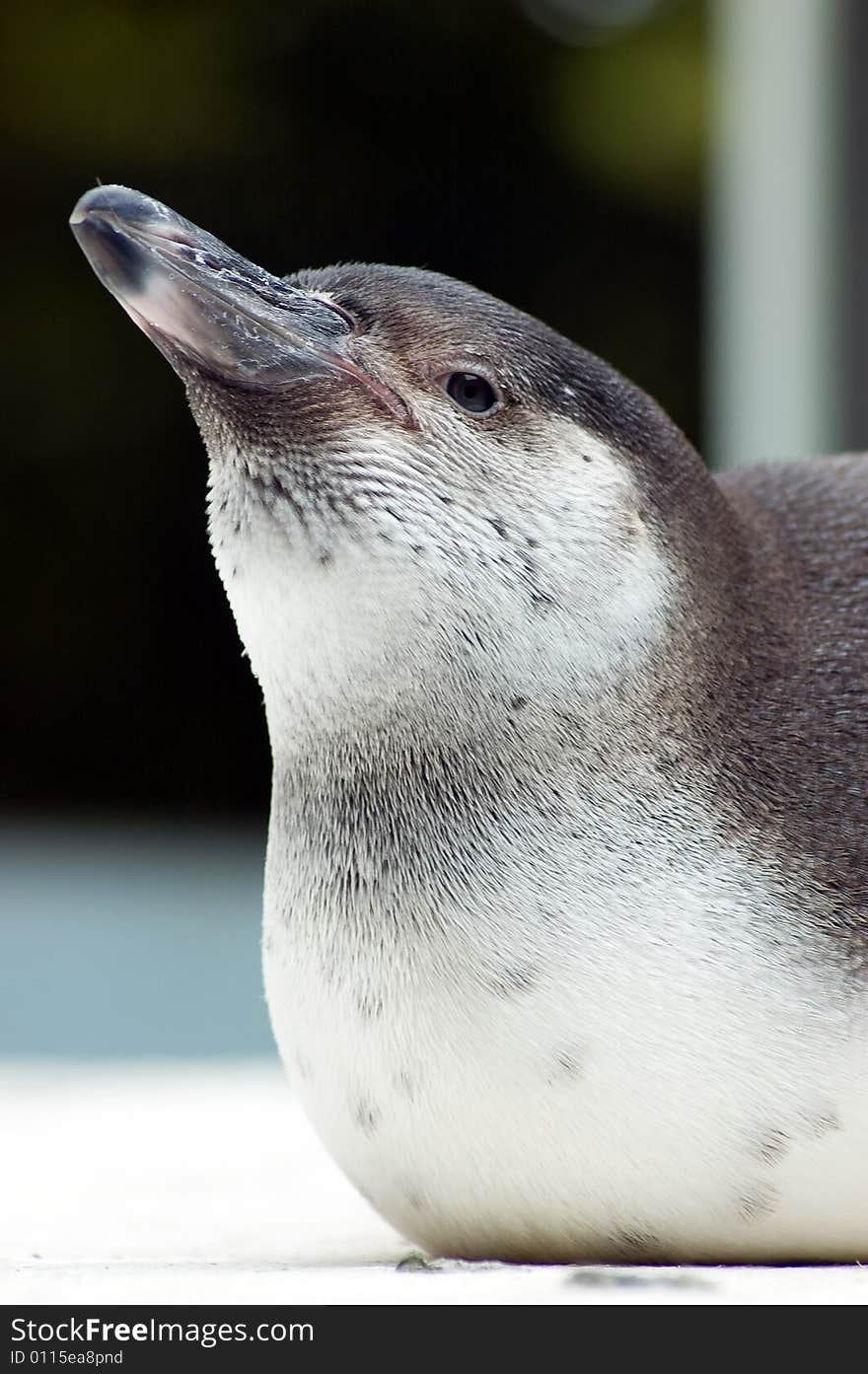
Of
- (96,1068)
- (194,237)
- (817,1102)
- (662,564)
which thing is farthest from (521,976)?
(96,1068)

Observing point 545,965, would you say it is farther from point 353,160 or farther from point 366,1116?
point 353,160

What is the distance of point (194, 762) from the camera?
8.30 metres

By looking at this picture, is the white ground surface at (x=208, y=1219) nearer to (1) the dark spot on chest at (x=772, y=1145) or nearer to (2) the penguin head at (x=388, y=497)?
(1) the dark spot on chest at (x=772, y=1145)

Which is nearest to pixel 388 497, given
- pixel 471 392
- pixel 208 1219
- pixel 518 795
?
pixel 471 392

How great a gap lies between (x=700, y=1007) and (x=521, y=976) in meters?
0.19

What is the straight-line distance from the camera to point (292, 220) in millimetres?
7402

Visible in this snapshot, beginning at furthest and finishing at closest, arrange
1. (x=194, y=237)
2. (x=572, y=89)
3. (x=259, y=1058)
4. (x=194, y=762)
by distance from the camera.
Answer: (x=194, y=762), (x=572, y=89), (x=259, y=1058), (x=194, y=237)

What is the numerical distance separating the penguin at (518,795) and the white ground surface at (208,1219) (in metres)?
0.14

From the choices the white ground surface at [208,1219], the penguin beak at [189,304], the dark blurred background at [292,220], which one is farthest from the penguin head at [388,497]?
the dark blurred background at [292,220]

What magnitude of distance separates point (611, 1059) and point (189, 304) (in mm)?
956

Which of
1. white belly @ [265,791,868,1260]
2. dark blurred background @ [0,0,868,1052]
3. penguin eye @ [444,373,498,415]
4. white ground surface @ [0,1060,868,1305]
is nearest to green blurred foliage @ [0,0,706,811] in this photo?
dark blurred background @ [0,0,868,1052]

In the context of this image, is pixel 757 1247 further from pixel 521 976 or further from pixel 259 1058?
pixel 259 1058

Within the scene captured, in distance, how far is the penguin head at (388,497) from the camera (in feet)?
6.96

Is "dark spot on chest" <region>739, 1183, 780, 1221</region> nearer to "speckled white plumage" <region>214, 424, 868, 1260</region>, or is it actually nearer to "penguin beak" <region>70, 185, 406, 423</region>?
"speckled white plumage" <region>214, 424, 868, 1260</region>
